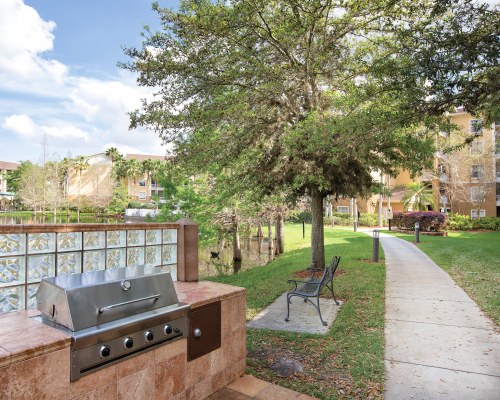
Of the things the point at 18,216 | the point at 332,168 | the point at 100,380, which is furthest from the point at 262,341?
the point at 18,216

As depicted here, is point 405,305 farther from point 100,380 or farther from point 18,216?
point 18,216

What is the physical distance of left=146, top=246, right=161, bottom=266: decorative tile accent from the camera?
4.46 m

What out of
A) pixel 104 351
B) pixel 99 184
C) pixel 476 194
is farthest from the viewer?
pixel 99 184

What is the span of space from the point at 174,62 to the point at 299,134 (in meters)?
3.17

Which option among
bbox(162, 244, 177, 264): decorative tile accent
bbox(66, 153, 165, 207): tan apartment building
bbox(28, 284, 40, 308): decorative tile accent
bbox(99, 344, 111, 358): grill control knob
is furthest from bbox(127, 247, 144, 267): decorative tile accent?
bbox(66, 153, 165, 207): tan apartment building

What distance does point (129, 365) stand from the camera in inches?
115

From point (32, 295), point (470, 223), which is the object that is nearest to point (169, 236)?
point (32, 295)

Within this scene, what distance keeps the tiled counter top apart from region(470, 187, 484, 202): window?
3191 cm

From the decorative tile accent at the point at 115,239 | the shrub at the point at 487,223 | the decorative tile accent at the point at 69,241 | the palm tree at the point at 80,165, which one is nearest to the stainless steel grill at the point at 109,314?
the decorative tile accent at the point at 69,241

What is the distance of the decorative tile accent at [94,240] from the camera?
148 inches

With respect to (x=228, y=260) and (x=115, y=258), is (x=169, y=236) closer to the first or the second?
(x=115, y=258)

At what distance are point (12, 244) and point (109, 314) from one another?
1.14 m

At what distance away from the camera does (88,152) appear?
65750mm

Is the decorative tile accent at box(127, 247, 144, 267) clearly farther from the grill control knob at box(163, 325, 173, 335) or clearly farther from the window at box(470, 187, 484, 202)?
the window at box(470, 187, 484, 202)
